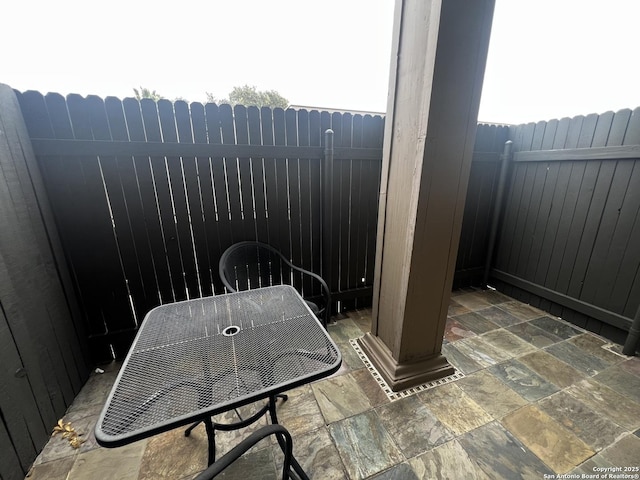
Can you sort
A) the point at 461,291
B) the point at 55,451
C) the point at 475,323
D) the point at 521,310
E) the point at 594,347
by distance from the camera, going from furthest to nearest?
1. the point at 461,291
2. the point at 521,310
3. the point at 475,323
4. the point at 594,347
5. the point at 55,451

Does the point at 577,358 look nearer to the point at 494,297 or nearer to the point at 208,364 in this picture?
the point at 494,297

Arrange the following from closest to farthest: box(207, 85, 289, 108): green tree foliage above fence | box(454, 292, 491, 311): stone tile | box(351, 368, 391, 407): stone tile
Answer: box(351, 368, 391, 407): stone tile < box(454, 292, 491, 311): stone tile < box(207, 85, 289, 108): green tree foliage above fence

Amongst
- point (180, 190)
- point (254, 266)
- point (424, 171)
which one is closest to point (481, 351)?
point (424, 171)

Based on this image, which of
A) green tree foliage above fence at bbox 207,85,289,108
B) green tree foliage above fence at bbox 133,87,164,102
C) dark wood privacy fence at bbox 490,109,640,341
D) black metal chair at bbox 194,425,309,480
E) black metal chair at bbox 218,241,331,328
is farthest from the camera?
green tree foliage above fence at bbox 207,85,289,108

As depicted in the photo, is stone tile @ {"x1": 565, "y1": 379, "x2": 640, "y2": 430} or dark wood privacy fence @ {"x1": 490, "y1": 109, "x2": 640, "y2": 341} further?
dark wood privacy fence @ {"x1": 490, "y1": 109, "x2": 640, "y2": 341}

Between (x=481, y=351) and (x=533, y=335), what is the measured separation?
61 centimetres

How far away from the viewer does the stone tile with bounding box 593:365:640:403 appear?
1.53 metres

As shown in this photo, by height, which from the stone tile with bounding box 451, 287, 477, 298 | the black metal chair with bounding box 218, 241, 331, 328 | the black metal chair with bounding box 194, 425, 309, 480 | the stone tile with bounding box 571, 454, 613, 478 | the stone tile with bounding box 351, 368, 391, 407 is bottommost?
the stone tile with bounding box 451, 287, 477, 298

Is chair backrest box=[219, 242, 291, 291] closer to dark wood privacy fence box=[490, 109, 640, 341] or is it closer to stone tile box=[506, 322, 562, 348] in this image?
stone tile box=[506, 322, 562, 348]

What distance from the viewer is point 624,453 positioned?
118 cm

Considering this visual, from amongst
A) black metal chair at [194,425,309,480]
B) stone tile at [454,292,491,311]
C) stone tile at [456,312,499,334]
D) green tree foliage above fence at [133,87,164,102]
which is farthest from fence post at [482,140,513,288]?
green tree foliage above fence at [133,87,164,102]

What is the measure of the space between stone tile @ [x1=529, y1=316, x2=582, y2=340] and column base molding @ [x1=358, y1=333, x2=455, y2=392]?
1244 mm

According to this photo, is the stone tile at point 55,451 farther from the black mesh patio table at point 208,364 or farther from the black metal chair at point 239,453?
the black metal chair at point 239,453

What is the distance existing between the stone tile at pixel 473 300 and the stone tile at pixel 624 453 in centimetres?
135
